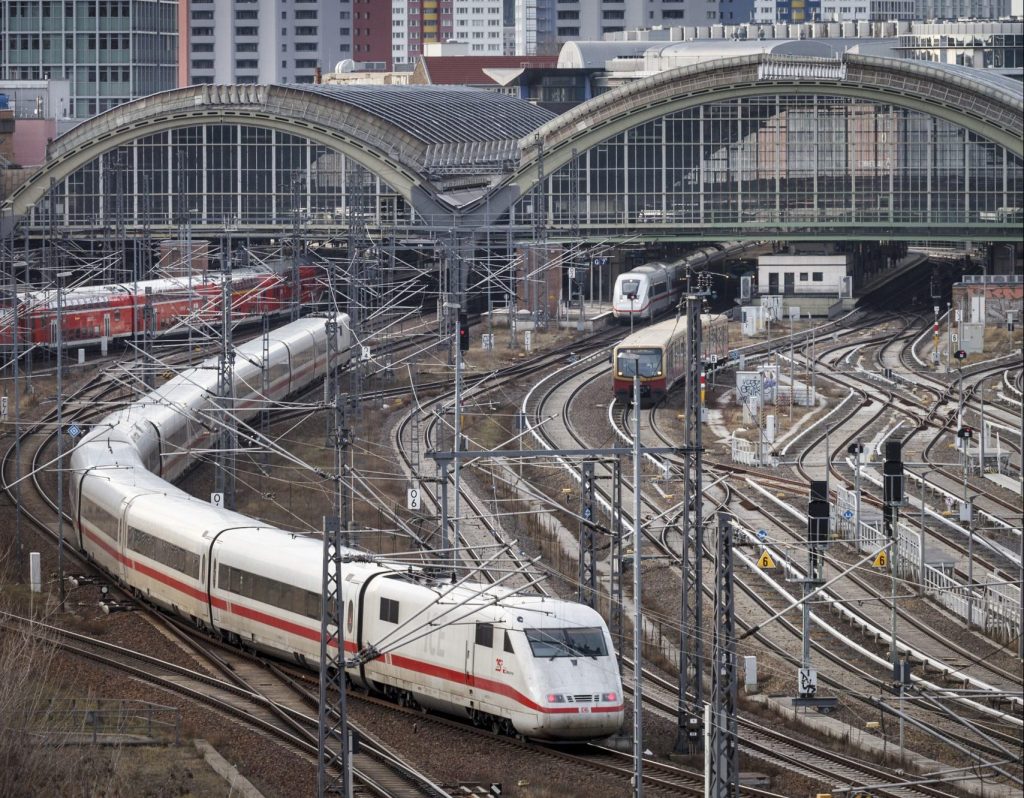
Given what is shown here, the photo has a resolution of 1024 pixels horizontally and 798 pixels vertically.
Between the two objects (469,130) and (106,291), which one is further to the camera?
(469,130)

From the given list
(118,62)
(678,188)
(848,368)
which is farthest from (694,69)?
(118,62)

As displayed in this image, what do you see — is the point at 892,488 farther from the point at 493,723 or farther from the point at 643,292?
the point at 643,292

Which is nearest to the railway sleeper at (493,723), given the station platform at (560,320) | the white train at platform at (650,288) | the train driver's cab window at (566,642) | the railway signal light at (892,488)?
the train driver's cab window at (566,642)

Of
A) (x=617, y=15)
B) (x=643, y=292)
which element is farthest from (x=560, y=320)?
(x=617, y=15)

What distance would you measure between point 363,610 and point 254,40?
166m

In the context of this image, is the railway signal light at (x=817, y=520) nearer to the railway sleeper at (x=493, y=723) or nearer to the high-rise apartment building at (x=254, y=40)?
the railway sleeper at (x=493, y=723)

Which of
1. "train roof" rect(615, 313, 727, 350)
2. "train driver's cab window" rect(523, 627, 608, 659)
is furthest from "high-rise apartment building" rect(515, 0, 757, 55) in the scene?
"train driver's cab window" rect(523, 627, 608, 659)

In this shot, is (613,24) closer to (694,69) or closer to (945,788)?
(694,69)

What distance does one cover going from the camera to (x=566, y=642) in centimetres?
2622

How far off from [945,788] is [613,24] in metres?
172

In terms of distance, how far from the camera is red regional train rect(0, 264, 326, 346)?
6500 centimetres

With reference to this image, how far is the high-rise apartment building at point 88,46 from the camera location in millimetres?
149625

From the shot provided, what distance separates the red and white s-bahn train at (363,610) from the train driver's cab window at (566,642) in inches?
0.8

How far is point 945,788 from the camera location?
79.7 ft
